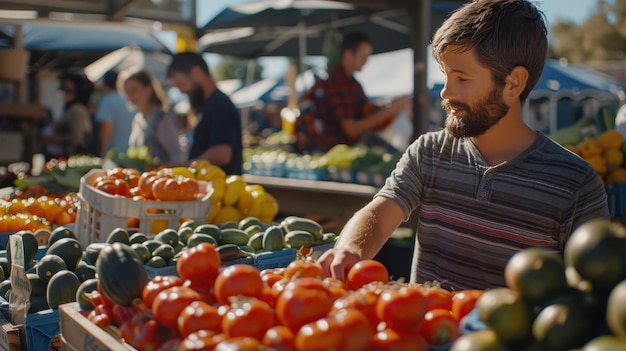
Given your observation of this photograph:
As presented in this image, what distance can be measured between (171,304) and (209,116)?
11.4ft

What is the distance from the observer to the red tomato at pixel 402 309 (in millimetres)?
1454

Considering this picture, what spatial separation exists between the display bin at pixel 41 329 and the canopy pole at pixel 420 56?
4256mm

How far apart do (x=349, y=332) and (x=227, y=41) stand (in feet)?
28.7

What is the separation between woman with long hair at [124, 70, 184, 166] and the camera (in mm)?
6070

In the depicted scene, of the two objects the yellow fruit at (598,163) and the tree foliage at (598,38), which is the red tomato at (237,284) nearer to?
the yellow fruit at (598,163)

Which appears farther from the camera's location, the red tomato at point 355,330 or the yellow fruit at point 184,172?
the yellow fruit at point 184,172

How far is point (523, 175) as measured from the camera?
7.57 feet

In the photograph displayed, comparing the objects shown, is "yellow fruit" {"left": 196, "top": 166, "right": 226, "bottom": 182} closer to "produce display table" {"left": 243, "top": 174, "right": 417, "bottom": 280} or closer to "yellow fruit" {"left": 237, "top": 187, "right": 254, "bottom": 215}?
"yellow fruit" {"left": 237, "top": 187, "right": 254, "bottom": 215}

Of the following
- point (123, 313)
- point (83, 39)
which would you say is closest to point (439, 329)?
point (123, 313)

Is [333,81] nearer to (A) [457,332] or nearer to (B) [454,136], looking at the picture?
(B) [454,136]

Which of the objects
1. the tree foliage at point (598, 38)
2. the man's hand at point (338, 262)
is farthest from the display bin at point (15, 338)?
the tree foliage at point (598, 38)

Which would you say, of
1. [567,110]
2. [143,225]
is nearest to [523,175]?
[143,225]

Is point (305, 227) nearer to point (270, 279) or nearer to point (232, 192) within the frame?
point (232, 192)

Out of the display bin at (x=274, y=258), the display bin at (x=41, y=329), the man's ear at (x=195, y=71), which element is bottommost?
the display bin at (x=41, y=329)
